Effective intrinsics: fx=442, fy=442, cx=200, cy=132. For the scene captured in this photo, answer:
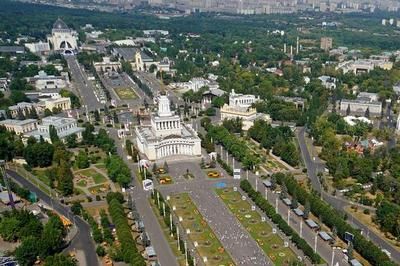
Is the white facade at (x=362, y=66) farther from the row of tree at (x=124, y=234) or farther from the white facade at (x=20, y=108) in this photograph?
the row of tree at (x=124, y=234)

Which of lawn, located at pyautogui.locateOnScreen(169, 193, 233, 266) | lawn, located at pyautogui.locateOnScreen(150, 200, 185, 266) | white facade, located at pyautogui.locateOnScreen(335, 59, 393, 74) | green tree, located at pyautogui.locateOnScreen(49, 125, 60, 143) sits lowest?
lawn, located at pyautogui.locateOnScreen(169, 193, 233, 266)

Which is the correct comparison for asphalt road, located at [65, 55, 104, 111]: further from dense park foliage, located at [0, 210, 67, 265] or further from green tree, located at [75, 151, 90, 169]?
dense park foliage, located at [0, 210, 67, 265]

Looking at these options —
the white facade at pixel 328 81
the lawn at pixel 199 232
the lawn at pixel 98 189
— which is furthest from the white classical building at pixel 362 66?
the lawn at pixel 98 189

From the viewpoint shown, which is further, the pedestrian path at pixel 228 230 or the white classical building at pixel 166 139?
the white classical building at pixel 166 139

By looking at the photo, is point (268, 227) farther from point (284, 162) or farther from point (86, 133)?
point (86, 133)

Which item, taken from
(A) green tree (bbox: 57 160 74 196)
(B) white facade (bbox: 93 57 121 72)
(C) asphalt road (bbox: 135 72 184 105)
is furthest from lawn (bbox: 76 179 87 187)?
(B) white facade (bbox: 93 57 121 72)

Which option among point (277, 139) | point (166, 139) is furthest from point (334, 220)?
point (166, 139)
